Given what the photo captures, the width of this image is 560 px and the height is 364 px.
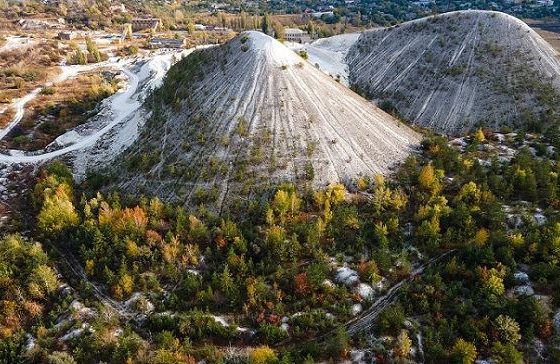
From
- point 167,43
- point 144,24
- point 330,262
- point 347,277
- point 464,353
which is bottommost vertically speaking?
point 464,353

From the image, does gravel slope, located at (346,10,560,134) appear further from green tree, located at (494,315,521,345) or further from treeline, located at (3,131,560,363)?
green tree, located at (494,315,521,345)

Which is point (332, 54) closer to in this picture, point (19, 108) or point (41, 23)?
point (19, 108)

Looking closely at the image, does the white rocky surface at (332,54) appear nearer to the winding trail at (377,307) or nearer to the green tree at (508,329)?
the winding trail at (377,307)

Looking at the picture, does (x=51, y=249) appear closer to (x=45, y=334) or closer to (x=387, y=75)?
(x=45, y=334)

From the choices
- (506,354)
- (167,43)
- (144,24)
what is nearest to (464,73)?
(506,354)

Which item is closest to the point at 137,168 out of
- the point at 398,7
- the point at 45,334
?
the point at 45,334

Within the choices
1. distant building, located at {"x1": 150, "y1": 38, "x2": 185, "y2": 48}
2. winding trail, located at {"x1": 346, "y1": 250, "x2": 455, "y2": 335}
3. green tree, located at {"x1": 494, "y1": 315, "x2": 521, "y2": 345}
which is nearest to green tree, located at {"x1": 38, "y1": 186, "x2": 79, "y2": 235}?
winding trail, located at {"x1": 346, "y1": 250, "x2": 455, "y2": 335}
